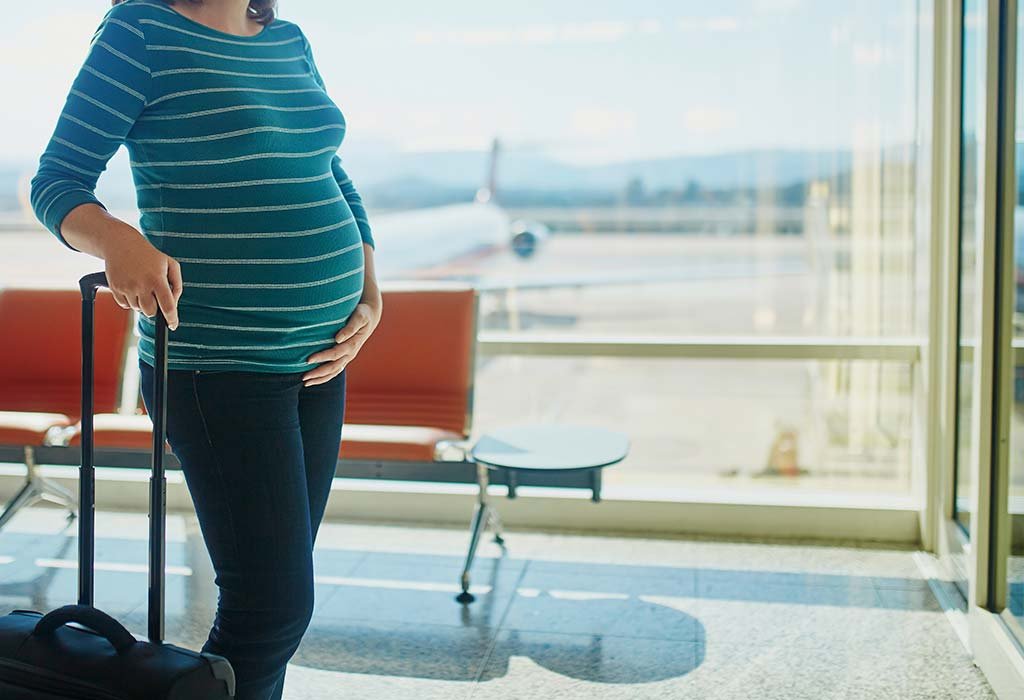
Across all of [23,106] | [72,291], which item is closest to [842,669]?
[72,291]

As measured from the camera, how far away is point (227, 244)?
1.39 m

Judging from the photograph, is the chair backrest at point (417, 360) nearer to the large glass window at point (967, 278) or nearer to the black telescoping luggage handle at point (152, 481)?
the large glass window at point (967, 278)

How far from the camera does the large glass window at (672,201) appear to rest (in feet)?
11.2

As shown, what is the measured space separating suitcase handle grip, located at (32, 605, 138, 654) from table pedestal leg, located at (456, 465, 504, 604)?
1617mm

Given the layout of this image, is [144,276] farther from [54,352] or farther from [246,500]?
[54,352]

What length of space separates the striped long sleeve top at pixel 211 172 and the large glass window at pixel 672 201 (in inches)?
84.7

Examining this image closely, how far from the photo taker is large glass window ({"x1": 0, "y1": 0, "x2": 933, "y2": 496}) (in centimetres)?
341

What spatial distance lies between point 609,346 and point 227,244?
7.34 feet

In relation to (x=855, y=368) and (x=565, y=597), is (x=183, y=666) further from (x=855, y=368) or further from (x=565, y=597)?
(x=855, y=368)

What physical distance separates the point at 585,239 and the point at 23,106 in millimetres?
2244

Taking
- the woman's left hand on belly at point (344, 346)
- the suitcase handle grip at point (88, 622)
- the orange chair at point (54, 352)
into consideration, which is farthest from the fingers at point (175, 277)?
the orange chair at point (54, 352)

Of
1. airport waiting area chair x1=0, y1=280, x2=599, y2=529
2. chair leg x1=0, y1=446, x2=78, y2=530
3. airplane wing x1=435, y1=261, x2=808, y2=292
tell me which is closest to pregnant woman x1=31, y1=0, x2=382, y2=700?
airport waiting area chair x1=0, y1=280, x2=599, y2=529

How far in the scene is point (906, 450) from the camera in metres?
3.41

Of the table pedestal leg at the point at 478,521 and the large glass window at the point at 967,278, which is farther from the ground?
the large glass window at the point at 967,278
